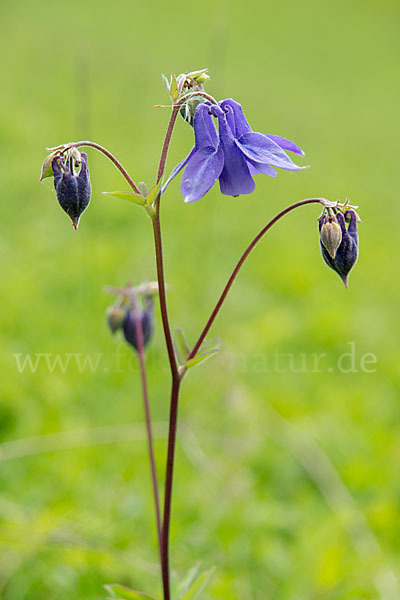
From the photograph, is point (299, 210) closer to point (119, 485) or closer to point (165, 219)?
point (165, 219)

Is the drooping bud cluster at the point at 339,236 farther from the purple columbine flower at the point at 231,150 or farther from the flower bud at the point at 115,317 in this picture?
the flower bud at the point at 115,317

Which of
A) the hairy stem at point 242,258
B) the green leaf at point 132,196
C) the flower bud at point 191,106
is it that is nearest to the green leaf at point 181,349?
the hairy stem at point 242,258

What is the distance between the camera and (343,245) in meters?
1.47

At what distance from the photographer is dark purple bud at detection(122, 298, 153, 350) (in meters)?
2.02

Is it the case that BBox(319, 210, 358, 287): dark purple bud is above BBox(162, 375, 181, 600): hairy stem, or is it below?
above

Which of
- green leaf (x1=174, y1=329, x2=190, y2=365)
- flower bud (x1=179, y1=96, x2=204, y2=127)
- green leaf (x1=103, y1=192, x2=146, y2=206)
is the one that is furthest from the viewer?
green leaf (x1=174, y1=329, x2=190, y2=365)

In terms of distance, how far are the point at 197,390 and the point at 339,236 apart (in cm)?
184

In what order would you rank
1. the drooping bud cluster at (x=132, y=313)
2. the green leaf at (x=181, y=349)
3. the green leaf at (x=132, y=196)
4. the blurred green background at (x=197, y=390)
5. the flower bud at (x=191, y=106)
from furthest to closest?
the blurred green background at (x=197, y=390)
the drooping bud cluster at (x=132, y=313)
the green leaf at (x=181, y=349)
the flower bud at (x=191, y=106)
the green leaf at (x=132, y=196)

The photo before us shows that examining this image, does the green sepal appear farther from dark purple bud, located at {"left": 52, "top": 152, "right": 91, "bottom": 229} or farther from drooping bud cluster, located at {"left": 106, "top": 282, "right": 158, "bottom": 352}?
drooping bud cluster, located at {"left": 106, "top": 282, "right": 158, "bottom": 352}

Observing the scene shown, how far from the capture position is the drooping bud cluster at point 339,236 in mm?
1404

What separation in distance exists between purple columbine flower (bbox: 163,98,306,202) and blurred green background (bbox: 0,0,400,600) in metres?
1.15

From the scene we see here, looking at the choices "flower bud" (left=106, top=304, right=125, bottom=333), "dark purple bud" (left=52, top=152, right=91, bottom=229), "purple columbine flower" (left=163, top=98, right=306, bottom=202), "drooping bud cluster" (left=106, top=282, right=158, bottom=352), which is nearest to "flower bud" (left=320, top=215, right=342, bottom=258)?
"purple columbine flower" (left=163, top=98, right=306, bottom=202)

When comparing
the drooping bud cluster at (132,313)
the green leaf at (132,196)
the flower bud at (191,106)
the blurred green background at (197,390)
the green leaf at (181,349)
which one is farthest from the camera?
the blurred green background at (197,390)

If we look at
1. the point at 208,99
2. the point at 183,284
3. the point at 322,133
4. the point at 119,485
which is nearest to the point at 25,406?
the point at 119,485
